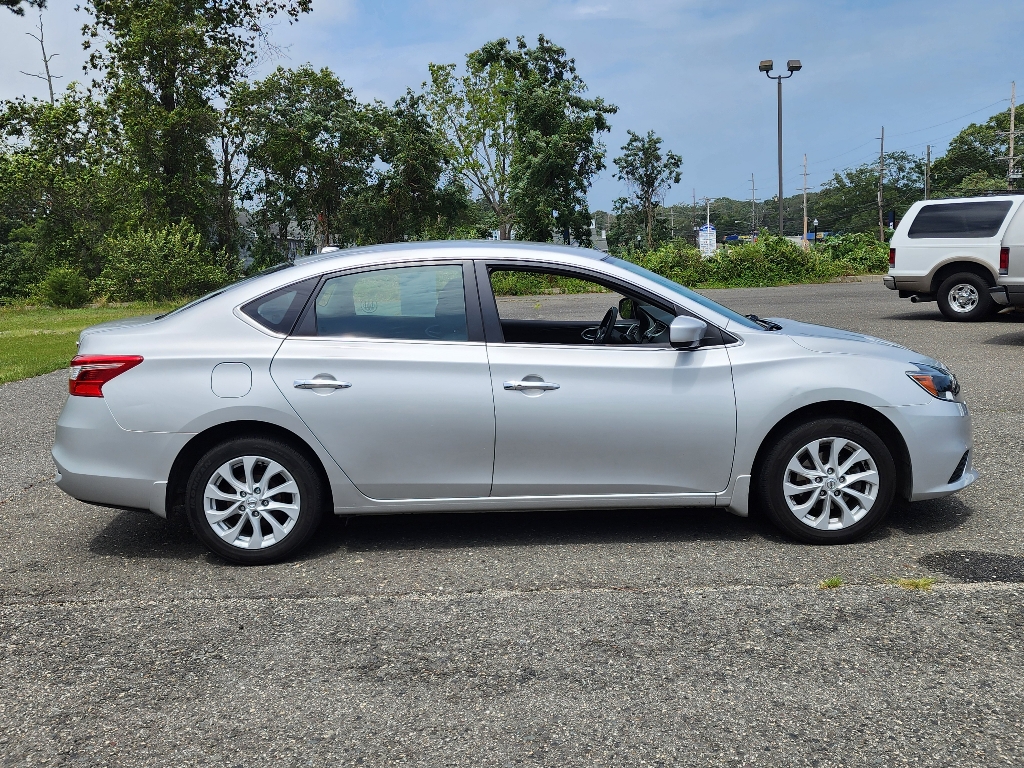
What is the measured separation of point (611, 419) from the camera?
4.73 m

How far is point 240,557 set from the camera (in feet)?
15.6

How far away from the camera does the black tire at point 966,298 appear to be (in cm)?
1628

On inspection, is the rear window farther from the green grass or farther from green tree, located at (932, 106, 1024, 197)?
green tree, located at (932, 106, 1024, 197)

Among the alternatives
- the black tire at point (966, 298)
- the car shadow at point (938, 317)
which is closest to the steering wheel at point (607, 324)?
the car shadow at point (938, 317)

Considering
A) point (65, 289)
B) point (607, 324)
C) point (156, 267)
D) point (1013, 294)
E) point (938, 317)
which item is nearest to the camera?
point (607, 324)

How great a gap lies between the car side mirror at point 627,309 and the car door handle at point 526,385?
869 mm

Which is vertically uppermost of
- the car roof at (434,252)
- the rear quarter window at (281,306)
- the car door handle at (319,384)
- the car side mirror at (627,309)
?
the car roof at (434,252)

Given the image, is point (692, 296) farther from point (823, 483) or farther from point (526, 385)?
point (823, 483)

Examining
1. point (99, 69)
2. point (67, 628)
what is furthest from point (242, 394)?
point (99, 69)

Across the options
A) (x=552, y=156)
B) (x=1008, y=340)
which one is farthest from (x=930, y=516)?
(x=552, y=156)

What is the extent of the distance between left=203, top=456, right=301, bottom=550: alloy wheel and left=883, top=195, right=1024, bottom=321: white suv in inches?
543

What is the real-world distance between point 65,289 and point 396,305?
2814 cm

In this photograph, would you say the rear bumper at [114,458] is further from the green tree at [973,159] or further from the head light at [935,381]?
the green tree at [973,159]

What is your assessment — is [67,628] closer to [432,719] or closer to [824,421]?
[432,719]
